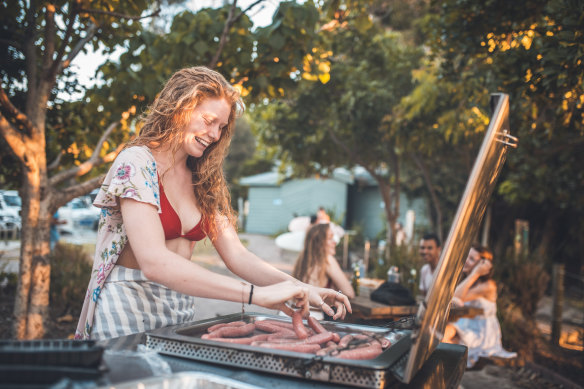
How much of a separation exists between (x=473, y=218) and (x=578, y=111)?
349 cm

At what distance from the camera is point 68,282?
6.72 meters

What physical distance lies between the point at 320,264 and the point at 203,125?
3.71 meters

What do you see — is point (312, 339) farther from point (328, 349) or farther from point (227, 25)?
point (227, 25)

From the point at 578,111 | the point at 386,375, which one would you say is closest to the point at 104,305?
the point at 386,375

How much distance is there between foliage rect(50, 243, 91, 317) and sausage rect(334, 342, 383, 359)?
5.84 m

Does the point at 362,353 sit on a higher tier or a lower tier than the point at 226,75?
lower

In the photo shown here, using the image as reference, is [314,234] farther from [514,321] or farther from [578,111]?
[514,321]

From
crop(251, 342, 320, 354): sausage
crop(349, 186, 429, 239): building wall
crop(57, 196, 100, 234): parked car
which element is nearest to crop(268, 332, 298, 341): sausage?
crop(251, 342, 320, 354): sausage

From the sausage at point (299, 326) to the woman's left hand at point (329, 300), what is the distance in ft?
0.25

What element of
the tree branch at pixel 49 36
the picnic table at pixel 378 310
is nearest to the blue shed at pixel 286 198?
the picnic table at pixel 378 310

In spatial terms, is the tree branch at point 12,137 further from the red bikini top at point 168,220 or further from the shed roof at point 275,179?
the shed roof at point 275,179

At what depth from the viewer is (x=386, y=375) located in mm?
1220

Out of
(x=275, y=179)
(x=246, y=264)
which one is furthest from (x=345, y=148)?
(x=275, y=179)

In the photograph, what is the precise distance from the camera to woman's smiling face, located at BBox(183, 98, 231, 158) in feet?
6.08
